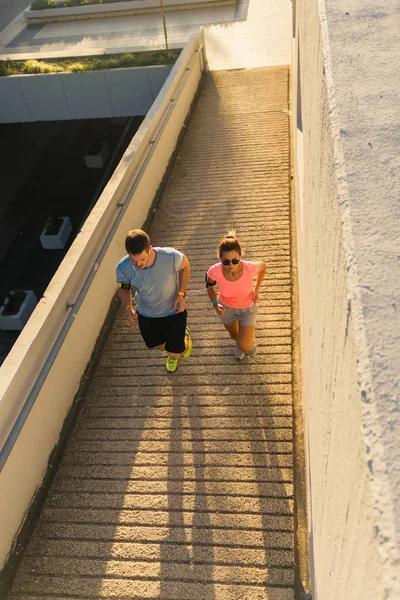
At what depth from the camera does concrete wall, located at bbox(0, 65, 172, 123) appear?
13.5m

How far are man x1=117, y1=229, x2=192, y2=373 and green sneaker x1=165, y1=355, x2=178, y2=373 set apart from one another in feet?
0.86

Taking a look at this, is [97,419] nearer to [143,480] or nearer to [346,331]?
[143,480]

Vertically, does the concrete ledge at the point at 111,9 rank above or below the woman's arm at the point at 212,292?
below

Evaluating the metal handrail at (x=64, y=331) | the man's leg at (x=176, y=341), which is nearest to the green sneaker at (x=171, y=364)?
the man's leg at (x=176, y=341)

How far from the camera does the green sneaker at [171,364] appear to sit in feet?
19.9

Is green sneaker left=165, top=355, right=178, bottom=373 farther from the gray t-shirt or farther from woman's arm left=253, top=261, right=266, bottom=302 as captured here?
woman's arm left=253, top=261, right=266, bottom=302

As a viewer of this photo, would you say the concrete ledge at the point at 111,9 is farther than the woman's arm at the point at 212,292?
Yes

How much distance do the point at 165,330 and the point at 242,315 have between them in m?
0.84

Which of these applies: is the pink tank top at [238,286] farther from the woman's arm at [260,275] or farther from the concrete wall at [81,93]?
the concrete wall at [81,93]

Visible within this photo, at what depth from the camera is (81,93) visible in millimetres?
14047

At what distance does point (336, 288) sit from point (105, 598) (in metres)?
3.50

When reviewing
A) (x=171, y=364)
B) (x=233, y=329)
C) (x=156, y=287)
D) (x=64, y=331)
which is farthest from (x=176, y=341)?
(x=64, y=331)

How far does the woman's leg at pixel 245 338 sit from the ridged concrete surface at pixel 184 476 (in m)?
0.25

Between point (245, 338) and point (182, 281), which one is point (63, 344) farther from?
point (245, 338)
